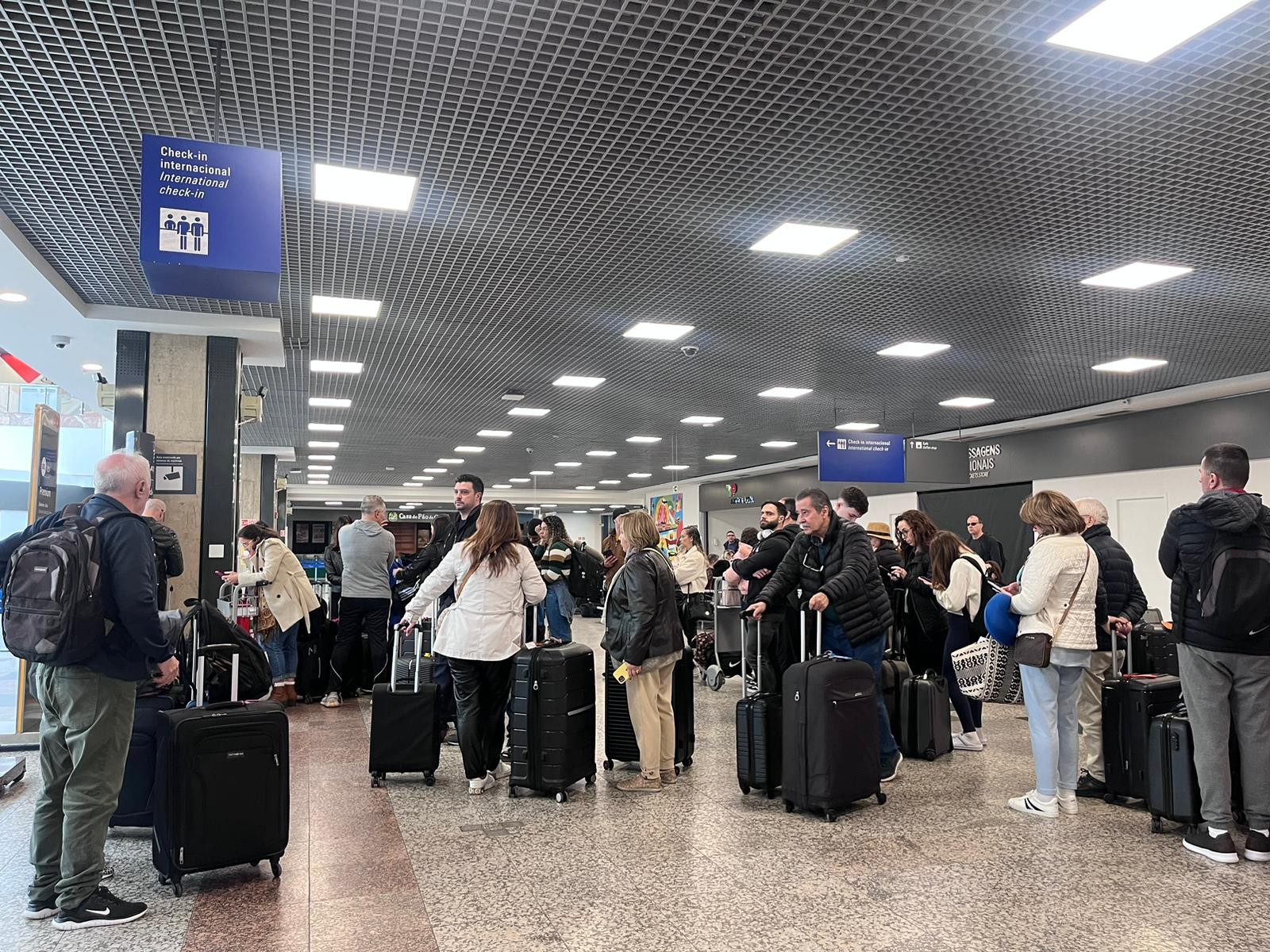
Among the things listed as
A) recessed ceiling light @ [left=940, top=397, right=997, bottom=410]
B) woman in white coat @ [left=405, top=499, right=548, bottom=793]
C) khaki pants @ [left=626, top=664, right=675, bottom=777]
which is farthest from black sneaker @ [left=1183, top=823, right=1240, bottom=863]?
recessed ceiling light @ [left=940, top=397, right=997, bottom=410]

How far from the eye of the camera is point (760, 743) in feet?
14.9

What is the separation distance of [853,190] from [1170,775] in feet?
11.0

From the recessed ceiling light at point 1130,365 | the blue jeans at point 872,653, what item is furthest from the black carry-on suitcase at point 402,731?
the recessed ceiling light at point 1130,365

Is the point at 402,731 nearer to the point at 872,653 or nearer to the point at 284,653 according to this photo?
Answer: the point at 872,653

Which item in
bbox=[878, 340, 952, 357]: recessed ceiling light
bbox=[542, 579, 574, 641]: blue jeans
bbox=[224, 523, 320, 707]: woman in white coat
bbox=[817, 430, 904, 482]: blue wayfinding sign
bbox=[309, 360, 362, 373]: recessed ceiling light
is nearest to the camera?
bbox=[224, 523, 320, 707]: woman in white coat

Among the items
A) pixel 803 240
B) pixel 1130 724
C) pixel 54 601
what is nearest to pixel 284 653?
pixel 54 601

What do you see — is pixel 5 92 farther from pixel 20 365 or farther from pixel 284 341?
pixel 20 365

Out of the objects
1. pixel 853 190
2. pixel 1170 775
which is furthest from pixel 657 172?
pixel 1170 775

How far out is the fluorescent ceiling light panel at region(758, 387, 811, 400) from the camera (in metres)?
11.2

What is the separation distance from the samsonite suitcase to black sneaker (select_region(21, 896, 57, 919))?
4.48 metres

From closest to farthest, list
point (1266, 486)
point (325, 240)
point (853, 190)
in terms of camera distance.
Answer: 1. point (853, 190)
2. point (325, 240)
3. point (1266, 486)

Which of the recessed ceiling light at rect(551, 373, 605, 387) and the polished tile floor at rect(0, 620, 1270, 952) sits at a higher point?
the recessed ceiling light at rect(551, 373, 605, 387)

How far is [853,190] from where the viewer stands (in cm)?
505

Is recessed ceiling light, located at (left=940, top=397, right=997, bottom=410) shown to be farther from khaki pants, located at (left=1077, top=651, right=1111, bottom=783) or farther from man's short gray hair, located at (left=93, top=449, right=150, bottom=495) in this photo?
man's short gray hair, located at (left=93, top=449, right=150, bottom=495)
